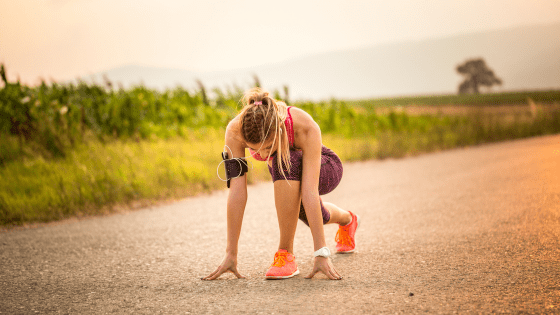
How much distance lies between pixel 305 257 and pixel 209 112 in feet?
27.5

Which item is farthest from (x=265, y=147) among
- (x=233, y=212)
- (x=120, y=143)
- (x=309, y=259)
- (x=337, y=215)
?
(x=120, y=143)

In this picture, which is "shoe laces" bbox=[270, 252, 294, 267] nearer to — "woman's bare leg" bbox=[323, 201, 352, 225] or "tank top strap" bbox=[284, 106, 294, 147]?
"woman's bare leg" bbox=[323, 201, 352, 225]

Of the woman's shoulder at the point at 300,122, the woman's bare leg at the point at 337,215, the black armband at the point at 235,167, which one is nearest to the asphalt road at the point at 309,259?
the woman's bare leg at the point at 337,215

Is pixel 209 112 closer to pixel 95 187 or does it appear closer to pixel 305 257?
pixel 95 187

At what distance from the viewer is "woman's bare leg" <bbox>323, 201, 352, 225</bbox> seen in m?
3.51

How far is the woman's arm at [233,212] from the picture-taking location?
10.3 ft

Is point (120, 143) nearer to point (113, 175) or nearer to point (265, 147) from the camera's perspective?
point (113, 175)

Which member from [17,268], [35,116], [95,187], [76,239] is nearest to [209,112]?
[35,116]

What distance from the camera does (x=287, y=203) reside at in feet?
10.3

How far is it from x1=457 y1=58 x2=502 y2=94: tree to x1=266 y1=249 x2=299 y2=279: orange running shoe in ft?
279

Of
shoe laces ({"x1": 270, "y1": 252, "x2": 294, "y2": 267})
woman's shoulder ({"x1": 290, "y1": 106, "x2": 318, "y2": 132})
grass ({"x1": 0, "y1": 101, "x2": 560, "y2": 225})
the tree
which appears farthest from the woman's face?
the tree

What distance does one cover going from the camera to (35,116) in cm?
Result: 886

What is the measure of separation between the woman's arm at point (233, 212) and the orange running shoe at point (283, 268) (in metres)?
0.23

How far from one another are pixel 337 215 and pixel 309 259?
41cm
